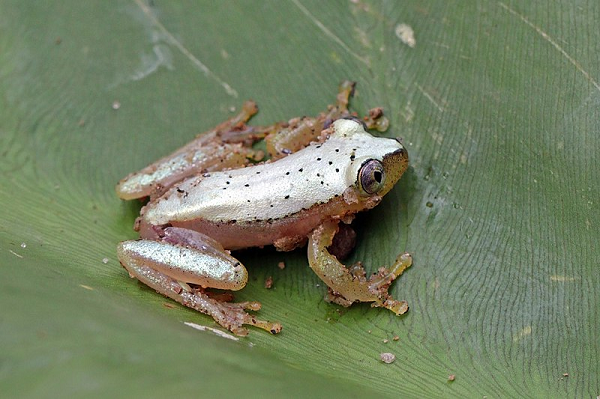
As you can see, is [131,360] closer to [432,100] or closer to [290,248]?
[290,248]

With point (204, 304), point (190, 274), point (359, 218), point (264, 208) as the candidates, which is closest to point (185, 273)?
point (190, 274)

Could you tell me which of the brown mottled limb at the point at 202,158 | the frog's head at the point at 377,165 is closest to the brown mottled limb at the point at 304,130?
the brown mottled limb at the point at 202,158

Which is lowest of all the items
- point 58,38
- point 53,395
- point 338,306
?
point 338,306

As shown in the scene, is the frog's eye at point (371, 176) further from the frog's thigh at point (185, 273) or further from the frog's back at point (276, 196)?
the frog's thigh at point (185, 273)

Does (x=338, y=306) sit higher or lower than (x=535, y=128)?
lower

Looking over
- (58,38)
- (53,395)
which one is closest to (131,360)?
(53,395)

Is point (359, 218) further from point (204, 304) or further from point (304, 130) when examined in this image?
point (204, 304)
